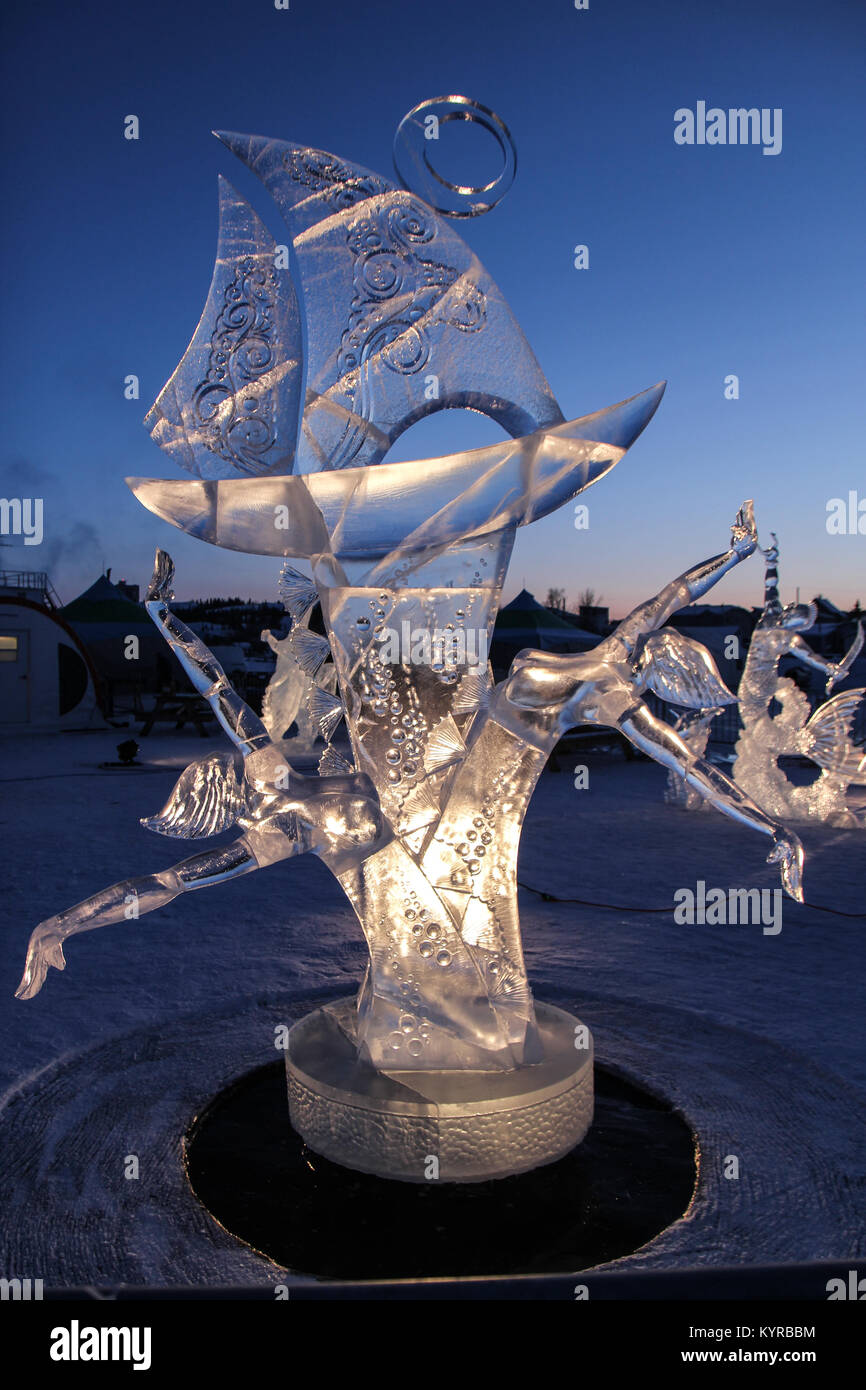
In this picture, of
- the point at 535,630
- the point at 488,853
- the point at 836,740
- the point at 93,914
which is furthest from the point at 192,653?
the point at 535,630

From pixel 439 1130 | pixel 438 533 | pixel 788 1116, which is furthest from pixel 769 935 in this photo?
pixel 438 533

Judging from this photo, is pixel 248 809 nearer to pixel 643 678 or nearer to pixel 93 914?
pixel 93 914

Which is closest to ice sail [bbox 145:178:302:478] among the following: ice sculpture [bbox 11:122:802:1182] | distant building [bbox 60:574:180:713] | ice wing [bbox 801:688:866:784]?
ice sculpture [bbox 11:122:802:1182]

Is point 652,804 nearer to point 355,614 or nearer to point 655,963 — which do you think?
point 655,963

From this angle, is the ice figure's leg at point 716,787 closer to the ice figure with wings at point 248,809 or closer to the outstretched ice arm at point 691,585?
the outstretched ice arm at point 691,585

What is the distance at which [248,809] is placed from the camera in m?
2.69

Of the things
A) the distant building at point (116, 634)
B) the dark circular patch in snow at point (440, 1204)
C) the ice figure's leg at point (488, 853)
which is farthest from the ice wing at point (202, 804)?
Answer: the distant building at point (116, 634)

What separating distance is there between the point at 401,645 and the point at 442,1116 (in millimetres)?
1350

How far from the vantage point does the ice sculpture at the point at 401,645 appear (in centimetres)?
270

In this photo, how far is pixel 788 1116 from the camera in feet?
10.3

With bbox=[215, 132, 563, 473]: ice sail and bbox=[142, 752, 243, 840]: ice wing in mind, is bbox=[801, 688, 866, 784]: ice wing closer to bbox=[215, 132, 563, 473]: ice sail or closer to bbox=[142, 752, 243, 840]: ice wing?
bbox=[215, 132, 563, 473]: ice sail

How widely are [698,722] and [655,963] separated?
4.88 metres

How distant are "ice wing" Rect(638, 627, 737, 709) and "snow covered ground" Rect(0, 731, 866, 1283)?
1373mm

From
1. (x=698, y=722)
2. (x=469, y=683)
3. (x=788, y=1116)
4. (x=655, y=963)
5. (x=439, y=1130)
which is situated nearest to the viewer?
(x=439, y=1130)
